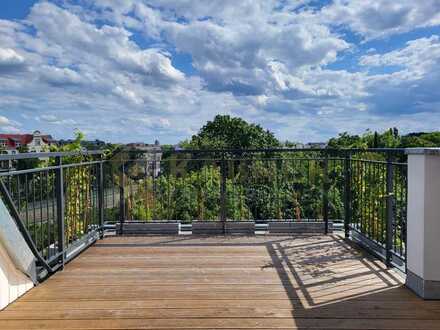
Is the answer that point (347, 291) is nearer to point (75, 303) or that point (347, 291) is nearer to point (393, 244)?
point (393, 244)

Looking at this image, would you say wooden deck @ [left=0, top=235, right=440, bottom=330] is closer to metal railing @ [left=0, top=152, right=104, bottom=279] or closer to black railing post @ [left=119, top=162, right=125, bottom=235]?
metal railing @ [left=0, top=152, right=104, bottom=279]

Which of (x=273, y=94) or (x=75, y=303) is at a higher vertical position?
(x=273, y=94)

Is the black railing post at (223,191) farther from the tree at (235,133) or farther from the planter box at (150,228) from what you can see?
the tree at (235,133)

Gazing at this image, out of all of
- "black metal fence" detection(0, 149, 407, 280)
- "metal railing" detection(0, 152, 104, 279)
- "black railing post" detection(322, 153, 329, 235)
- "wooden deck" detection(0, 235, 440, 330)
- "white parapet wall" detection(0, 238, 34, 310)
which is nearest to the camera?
"wooden deck" detection(0, 235, 440, 330)

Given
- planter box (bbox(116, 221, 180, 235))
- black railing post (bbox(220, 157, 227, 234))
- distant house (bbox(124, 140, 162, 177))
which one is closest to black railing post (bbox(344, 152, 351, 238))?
black railing post (bbox(220, 157, 227, 234))

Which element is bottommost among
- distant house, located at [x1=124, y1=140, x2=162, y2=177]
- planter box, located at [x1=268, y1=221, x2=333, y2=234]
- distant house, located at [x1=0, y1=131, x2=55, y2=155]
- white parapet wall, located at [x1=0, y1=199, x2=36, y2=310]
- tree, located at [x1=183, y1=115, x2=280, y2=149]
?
planter box, located at [x1=268, y1=221, x2=333, y2=234]

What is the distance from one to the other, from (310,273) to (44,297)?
2.15 meters

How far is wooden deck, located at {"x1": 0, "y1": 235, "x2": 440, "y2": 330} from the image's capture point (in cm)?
218

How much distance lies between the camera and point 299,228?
4.61 meters

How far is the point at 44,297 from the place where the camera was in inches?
101

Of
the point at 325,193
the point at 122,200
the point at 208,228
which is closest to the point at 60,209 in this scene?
the point at 122,200

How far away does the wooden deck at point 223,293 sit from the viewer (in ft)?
7.16

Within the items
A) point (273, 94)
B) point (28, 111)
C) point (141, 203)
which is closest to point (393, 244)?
point (141, 203)

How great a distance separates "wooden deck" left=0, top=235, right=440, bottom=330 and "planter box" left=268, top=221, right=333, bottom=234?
2.29 feet
